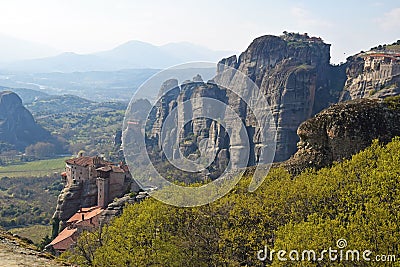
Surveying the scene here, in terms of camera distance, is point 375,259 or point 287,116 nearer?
point 375,259

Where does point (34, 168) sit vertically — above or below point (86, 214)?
below

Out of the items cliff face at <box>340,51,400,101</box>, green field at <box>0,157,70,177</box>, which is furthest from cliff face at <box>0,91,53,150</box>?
cliff face at <box>340,51,400,101</box>

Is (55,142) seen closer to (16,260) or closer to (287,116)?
(287,116)

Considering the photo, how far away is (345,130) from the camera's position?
832 inches

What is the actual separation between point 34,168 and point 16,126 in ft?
196

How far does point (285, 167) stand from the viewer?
21.6m

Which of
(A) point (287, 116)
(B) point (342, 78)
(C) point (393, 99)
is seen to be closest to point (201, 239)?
(C) point (393, 99)

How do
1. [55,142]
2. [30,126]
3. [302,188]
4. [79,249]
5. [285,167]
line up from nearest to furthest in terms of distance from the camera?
1. [302,188]
2. [285,167]
3. [79,249]
4. [55,142]
5. [30,126]

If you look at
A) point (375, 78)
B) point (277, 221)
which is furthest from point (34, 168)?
point (277, 221)

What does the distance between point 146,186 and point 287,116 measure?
47885mm

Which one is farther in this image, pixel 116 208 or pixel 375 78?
pixel 375 78

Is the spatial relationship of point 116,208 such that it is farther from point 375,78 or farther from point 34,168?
point 34,168

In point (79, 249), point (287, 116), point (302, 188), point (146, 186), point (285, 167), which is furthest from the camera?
point (287, 116)

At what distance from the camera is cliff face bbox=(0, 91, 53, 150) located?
16525 centimetres
